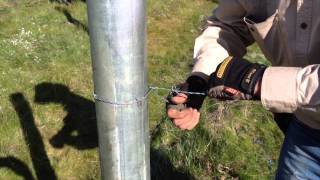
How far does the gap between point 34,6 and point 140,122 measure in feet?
20.0

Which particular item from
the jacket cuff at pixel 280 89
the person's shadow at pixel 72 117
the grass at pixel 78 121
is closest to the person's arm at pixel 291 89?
the jacket cuff at pixel 280 89

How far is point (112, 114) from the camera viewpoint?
83.0 inches

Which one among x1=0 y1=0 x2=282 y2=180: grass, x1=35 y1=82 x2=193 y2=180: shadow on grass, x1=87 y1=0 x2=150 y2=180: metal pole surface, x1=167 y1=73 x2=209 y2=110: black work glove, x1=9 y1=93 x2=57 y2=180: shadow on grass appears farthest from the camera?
x1=9 y1=93 x2=57 y2=180: shadow on grass

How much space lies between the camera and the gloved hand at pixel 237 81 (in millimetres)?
2203

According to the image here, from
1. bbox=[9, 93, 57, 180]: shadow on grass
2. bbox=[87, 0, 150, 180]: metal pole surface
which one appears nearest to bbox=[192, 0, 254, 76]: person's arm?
bbox=[87, 0, 150, 180]: metal pole surface

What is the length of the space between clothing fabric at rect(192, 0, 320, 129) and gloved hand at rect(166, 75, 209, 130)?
0.19 ft

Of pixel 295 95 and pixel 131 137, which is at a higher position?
pixel 295 95

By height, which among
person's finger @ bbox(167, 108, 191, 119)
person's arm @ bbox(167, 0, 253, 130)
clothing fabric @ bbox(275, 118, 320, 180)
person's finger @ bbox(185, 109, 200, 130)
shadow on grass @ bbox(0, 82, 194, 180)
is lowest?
shadow on grass @ bbox(0, 82, 194, 180)

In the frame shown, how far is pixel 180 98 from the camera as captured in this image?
251 centimetres

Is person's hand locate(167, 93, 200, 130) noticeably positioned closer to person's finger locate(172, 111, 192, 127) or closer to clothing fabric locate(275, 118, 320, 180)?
person's finger locate(172, 111, 192, 127)

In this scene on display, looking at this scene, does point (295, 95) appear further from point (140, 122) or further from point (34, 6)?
point (34, 6)

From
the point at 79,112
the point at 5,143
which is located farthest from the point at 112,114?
the point at 79,112

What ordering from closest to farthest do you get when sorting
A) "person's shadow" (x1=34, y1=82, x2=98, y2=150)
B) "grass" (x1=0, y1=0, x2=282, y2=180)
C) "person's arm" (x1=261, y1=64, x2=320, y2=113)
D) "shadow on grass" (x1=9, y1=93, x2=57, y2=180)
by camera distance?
→ "person's arm" (x1=261, y1=64, x2=320, y2=113) → "grass" (x1=0, y1=0, x2=282, y2=180) → "shadow on grass" (x1=9, y1=93, x2=57, y2=180) → "person's shadow" (x1=34, y1=82, x2=98, y2=150)

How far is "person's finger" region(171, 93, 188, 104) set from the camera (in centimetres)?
249
